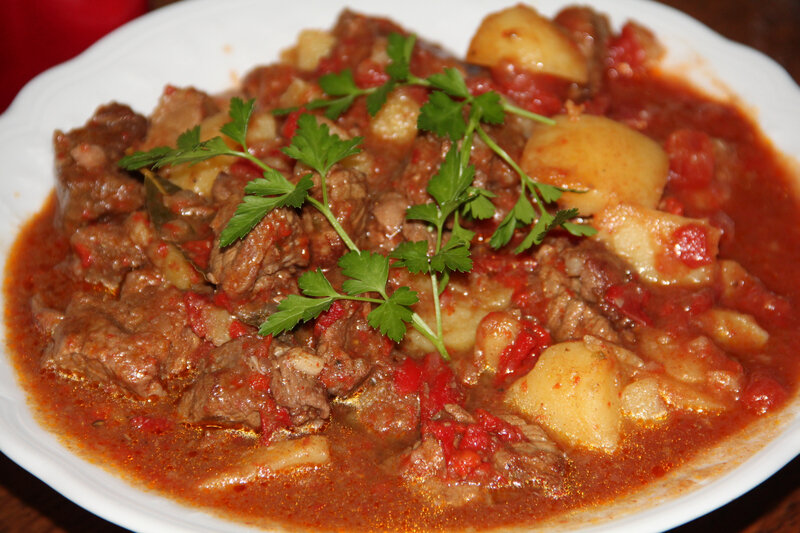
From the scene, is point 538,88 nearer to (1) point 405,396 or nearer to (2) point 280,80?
(2) point 280,80

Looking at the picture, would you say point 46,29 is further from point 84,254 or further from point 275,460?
point 275,460

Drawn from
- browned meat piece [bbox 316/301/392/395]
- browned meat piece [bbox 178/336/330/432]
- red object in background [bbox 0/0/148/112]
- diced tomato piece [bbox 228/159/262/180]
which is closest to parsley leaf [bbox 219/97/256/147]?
diced tomato piece [bbox 228/159/262/180]

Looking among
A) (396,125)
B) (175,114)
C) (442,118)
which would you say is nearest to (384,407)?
(442,118)

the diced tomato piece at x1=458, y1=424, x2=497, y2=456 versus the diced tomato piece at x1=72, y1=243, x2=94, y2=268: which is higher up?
the diced tomato piece at x1=458, y1=424, x2=497, y2=456

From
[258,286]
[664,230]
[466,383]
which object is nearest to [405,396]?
[466,383]

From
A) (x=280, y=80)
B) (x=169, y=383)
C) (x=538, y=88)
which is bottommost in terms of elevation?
(x=169, y=383)

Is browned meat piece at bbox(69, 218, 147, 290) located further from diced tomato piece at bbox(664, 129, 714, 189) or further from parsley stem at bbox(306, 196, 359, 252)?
diced tomato piece at bbox(664, 129, 714, 189)

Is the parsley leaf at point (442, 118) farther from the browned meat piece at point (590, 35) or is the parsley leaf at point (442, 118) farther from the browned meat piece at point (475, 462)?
the browned meat piece at point (475, 462)
